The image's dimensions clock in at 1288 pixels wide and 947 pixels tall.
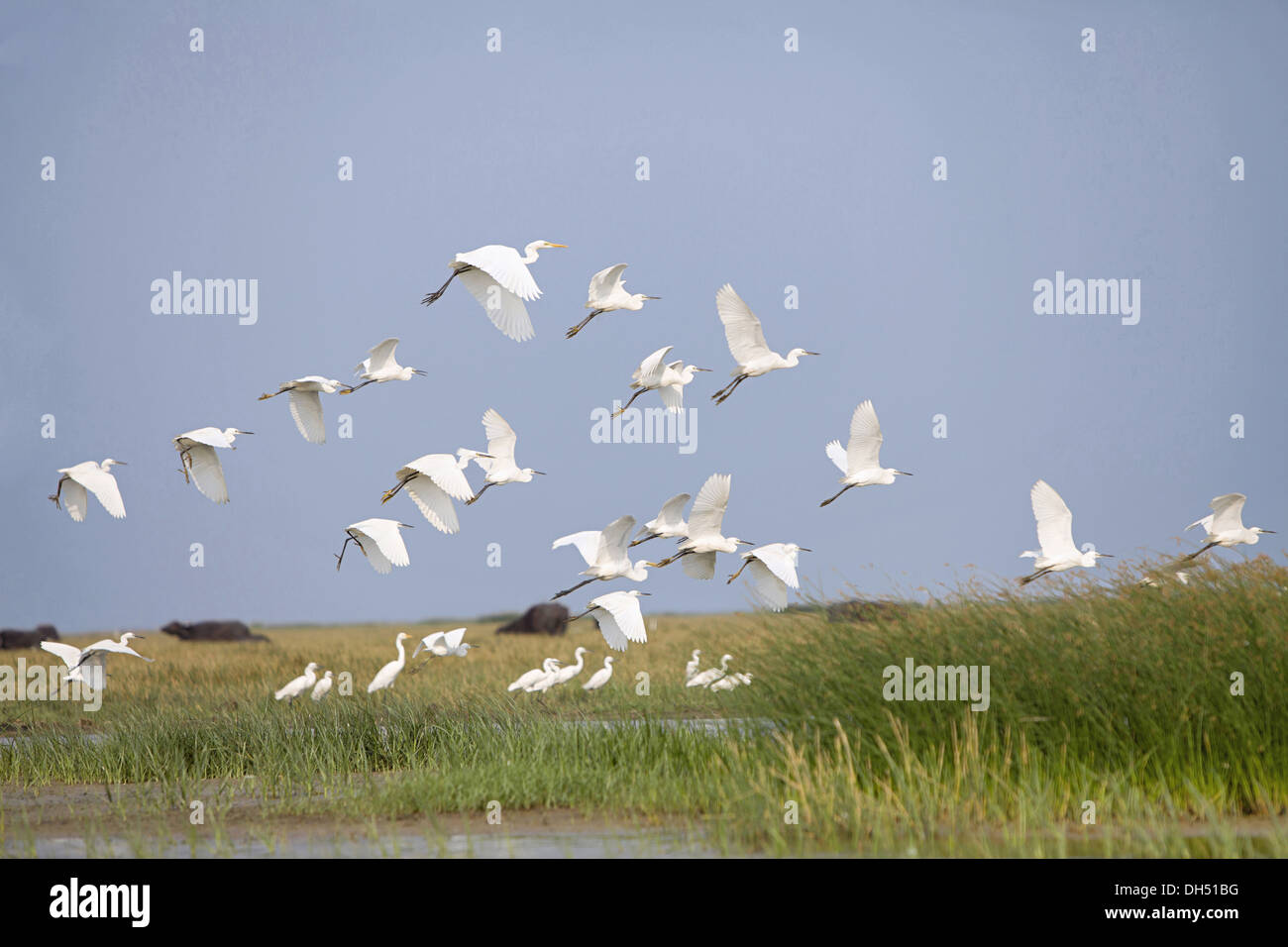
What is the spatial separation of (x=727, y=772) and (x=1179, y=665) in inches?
153

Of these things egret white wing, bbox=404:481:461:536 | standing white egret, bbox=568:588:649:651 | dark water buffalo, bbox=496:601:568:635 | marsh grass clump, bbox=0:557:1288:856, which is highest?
dark water buffalo, bbox=496:601:568:635

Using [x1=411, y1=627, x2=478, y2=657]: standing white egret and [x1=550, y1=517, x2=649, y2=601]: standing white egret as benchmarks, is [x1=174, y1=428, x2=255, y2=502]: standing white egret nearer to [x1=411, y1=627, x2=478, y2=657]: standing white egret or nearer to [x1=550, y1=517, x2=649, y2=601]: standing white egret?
[x1=550, y1=517, x2=649, y2=601]: standing white egret

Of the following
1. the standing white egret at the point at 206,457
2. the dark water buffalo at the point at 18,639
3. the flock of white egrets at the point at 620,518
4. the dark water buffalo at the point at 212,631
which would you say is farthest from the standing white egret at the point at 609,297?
the dark water buffalo at the point at 212,631

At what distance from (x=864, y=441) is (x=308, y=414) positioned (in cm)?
662

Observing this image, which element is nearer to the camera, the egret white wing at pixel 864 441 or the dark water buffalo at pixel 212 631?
the egret white wing at pixel 864 441

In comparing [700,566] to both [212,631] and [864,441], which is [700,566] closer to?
[864,441]

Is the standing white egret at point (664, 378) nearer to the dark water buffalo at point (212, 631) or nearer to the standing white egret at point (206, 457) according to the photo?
the standing white egret at point (206, 457)

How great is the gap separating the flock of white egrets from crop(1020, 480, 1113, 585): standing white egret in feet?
0.04

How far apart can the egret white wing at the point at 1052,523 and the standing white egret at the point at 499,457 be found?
6.01m

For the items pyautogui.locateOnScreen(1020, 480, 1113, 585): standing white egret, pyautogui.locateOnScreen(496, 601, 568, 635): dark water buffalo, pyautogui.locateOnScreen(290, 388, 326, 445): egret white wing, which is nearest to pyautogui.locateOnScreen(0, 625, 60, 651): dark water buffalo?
pyautogui.locateOnScreen(496, 601, 568, 635): dark water buffalo

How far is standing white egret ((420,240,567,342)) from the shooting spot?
12984 mm

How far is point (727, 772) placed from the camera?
11.3 meters

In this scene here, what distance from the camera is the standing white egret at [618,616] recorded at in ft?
43.9
